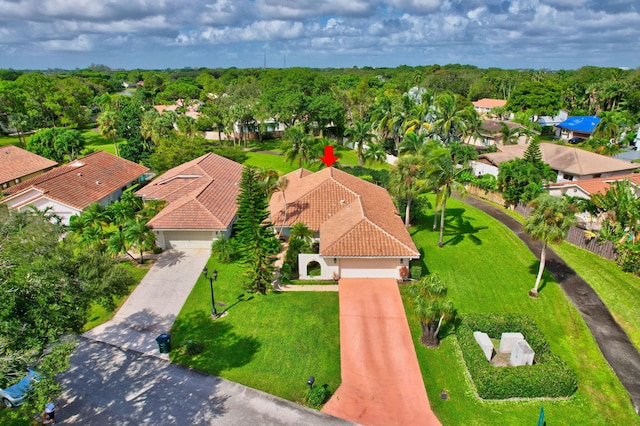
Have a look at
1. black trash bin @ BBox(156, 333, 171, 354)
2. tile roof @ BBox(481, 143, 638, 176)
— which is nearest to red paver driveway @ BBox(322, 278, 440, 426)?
black trash bin @ BBox(156, 333, 171, 354)

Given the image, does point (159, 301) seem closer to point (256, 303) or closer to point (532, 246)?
point (256, 303)

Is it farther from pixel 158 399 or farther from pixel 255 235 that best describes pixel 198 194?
pixel 158 399

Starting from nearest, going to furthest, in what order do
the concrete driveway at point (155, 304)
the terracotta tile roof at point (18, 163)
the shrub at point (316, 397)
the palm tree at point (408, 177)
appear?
1. the shrub at point (316, 397)
2. the concrete driveway at point (155, 304)
3. the palm tree at point (408, 177)
4. the terracotta tile roof at point (18, 163)

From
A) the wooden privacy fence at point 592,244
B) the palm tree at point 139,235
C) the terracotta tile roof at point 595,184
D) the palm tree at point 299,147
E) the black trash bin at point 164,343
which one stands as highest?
the palm tree at point 299,147

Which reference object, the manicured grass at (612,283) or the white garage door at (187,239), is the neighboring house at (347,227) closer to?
Result: the white garage door at (187,239)

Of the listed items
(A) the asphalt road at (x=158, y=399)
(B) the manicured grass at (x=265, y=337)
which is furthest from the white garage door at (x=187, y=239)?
(A) the asphalt road at (x=158, y=399)

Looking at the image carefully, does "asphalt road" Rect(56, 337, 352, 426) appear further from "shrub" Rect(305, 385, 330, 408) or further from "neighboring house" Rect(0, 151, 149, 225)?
"neighboring house" Rect(0, 151, 149, 225)

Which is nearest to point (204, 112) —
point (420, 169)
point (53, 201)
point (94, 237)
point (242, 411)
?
point (53, 201)
